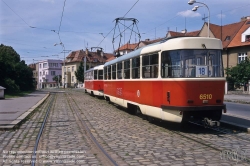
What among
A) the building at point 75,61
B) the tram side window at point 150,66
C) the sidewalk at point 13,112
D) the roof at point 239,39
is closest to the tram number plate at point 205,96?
the tram side window at point 150,66

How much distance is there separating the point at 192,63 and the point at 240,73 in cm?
2975

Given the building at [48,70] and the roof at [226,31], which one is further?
the building at [48,70]

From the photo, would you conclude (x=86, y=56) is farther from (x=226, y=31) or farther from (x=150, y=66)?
(x=150, y=66)

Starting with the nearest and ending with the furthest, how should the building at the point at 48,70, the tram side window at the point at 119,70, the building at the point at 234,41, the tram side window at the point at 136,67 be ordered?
the tram side window at the point at 136,67
the tram side window at the point at 119,70
the building at the point at 234,41
the building at the point at 48,70

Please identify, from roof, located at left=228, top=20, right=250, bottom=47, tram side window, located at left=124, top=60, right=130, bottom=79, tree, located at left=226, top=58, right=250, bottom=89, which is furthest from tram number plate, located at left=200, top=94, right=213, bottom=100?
roof, located at left=228, top=20, right=250, bottom=47

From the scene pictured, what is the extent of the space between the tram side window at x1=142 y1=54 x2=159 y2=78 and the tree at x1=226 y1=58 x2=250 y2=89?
27.1 metres

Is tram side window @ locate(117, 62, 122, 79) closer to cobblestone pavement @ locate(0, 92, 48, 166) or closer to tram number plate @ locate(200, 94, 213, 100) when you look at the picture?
cobblestone pavement @ locate(0, 92, 48, 166)

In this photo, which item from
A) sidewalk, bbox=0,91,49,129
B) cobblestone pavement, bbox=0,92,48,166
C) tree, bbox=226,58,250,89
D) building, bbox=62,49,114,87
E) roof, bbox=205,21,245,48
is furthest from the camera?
building, bbox=62,49,114,87

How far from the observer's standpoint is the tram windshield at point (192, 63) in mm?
9461

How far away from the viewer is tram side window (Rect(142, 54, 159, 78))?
10492 millimetres

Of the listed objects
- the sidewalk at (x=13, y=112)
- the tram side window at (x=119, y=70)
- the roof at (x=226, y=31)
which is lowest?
the sidewalk at (x=13, y=112)

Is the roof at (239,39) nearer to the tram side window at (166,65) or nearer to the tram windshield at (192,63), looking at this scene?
the tram windshield at (192,63)

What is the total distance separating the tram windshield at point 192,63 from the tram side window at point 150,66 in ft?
1.95

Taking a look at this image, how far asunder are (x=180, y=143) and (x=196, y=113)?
72.9 inches
